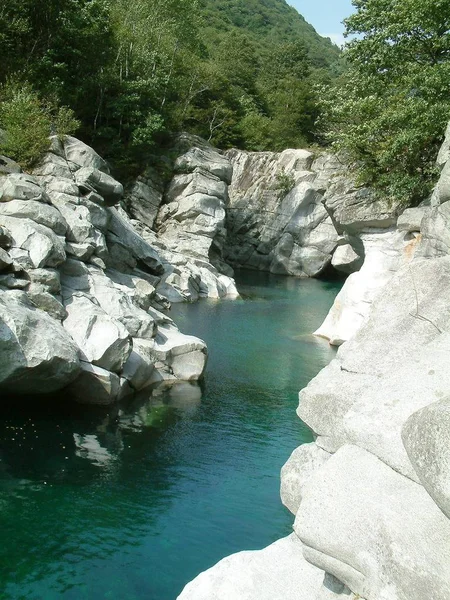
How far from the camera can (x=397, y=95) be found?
91.9ft

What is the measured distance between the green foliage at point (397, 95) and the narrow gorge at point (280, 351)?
1514 millimetres

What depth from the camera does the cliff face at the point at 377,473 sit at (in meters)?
5.65

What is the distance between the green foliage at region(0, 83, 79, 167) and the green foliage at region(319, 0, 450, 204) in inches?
570

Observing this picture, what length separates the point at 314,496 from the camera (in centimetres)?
675

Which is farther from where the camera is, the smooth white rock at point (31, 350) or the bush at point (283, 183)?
the bush at point (283, 183)

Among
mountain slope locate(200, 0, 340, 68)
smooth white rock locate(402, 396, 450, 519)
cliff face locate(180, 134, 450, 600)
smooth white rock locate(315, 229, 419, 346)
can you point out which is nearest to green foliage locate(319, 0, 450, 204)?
smooth white rock locate(315, 229, 419, 346)

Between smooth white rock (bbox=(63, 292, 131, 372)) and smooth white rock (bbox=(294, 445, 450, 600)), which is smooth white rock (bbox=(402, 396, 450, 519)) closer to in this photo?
smooth white rock (bbox=(294, 445, 450, 600))

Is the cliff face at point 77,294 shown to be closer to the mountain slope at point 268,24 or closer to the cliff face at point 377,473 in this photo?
the cliff face at point 377,473

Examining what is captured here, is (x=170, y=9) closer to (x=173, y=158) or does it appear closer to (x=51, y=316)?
(x=173, y=158)

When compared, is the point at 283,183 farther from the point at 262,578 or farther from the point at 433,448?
the point at 433,448

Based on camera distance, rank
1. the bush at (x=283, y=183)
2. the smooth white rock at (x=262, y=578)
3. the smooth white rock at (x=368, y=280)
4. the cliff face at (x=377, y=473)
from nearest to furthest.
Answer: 1. the cliff face at (x=377, y=473)
2. the smooth white rock at (x=262, y=578)
3. the smooth white rock at (x=368, y=280)
4. the bush at (x=283, y=183)

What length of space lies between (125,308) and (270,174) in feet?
134

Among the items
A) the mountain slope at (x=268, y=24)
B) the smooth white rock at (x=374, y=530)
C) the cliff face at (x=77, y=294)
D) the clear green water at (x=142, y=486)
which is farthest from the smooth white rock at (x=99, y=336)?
the mountain slope at (x=268, y=24)

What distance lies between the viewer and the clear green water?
10.9 m
